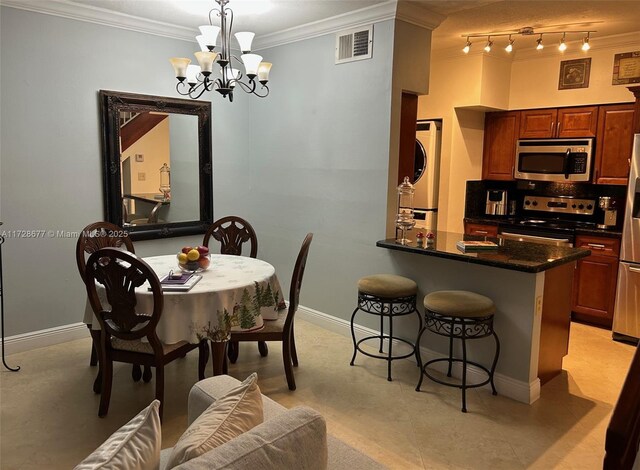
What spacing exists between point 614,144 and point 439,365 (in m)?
2.76

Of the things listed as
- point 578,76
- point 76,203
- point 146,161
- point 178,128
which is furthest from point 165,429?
point 578,76

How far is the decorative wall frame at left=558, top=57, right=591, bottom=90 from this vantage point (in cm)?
474

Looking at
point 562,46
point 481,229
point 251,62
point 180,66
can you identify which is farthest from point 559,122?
point 180,66

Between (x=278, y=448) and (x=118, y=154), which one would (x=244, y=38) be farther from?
(x=278, y=448)

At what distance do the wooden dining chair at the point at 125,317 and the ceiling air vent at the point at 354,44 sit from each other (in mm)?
2339

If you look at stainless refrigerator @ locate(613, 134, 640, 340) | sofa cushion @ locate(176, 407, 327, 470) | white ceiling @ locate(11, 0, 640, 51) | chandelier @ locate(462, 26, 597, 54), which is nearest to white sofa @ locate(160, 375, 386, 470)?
sofa cushion @ locate(176, 407, 327, 470)

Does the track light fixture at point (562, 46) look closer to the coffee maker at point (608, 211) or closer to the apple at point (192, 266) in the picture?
the coffee maker at point (608, 211)

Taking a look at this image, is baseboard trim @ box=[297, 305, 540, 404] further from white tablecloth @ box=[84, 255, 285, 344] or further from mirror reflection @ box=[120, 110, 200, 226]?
mirror reflection @ box=[120, 110, 200, 226]

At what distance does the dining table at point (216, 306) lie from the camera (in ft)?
8.85

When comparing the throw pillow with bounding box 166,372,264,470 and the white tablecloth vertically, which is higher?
the throw pillow with bounding box 166,372,264,470

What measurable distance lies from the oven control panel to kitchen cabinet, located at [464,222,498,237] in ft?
2.01

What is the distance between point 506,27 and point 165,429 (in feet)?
13.2

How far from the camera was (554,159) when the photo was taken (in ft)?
16.2

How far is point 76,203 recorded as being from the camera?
392 centimetres
